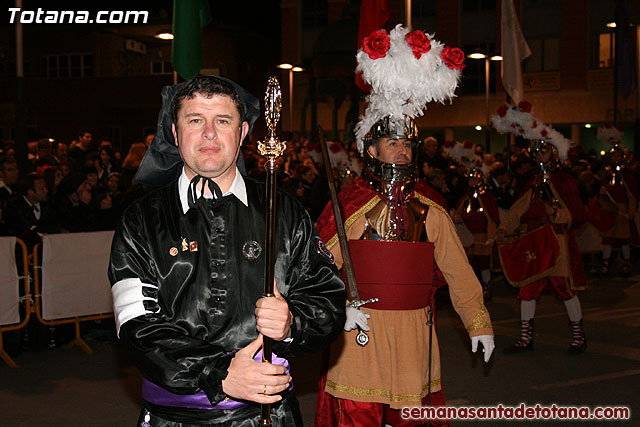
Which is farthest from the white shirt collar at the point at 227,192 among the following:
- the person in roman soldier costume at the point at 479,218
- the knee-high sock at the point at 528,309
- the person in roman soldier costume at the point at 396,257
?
the person in roman soldier costume at the point at 479,218

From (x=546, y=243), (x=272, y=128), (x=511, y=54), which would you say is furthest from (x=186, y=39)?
(x=511, y=54)

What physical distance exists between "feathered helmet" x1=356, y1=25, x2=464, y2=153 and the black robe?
7.24 feet

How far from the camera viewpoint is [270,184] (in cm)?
254

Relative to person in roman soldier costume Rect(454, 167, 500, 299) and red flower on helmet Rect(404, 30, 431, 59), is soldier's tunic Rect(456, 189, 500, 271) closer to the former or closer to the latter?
person in roman soldier costume Rect(454, 167, 500, 299)

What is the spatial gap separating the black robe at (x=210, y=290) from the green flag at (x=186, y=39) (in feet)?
21.0

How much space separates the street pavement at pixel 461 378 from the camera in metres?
6.49

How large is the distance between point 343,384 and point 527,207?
4.54m

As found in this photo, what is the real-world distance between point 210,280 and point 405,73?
8.32ft

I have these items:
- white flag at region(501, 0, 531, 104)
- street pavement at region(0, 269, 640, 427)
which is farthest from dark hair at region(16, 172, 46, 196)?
white flag at region(501, 0, 531, 104)

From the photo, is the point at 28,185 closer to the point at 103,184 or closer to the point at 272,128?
the point at 103,184

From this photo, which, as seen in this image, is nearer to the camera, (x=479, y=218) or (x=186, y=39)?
(x=186, y=39)

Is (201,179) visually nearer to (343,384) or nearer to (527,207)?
(343,384)

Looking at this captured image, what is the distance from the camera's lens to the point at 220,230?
2.86 m

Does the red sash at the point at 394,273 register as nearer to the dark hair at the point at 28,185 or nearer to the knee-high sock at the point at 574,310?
the knee-high sock at the point at 574,310
